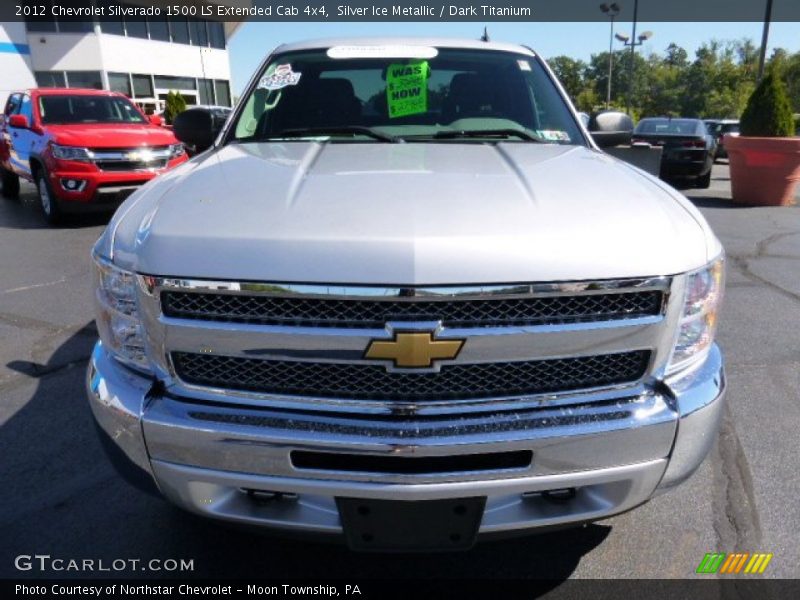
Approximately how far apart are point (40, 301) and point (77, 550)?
11.7 feet

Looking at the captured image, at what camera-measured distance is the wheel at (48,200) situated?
845cm

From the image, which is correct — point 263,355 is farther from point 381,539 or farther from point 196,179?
point 196,179

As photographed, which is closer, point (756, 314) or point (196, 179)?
point (196, 179)

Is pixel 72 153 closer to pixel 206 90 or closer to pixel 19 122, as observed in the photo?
pixel 19 122

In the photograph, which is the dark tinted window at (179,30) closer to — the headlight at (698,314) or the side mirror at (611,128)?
the side mirror at (611,128)

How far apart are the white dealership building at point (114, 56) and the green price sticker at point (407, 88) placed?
26.4m

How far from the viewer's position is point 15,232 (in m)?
8.34

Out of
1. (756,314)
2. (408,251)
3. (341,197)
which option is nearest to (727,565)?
(408,251)

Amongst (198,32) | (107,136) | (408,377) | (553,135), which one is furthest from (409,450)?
(198,32)

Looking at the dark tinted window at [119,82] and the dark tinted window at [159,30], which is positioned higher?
the dark tinted window at [159,30]

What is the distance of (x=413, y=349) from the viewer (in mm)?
1666

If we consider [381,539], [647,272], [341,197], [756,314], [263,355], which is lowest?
[756,314]

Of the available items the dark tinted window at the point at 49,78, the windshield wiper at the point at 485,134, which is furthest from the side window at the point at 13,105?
the dark tinted window at the point at 49,78

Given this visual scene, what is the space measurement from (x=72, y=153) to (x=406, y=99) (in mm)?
6656
